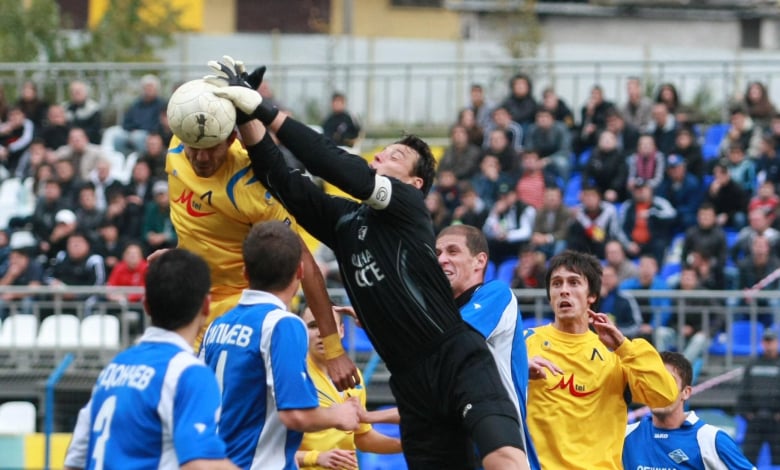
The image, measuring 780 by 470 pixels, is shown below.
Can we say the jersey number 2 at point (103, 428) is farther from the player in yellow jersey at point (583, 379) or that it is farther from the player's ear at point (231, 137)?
the player in yellow jersey at point (583, 379)

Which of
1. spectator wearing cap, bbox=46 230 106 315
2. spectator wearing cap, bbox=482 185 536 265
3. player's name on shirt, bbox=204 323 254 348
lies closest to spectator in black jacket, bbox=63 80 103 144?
spectator wearing cap, bbox=46 230 106 315

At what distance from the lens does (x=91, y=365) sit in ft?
49.7

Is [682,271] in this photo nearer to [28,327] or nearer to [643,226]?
[643,226]

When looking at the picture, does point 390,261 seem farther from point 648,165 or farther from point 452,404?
point 648,165

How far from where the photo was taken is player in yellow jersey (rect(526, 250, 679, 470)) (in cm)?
782

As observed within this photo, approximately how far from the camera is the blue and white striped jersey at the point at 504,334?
725cm

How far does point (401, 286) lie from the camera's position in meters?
6.92

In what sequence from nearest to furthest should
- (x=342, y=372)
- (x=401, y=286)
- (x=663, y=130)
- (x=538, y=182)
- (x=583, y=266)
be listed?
(x=401, y=286)
(x=342, y=372)
(x=583, y=266)
(x=538, y=182)
(x=663, y=130)

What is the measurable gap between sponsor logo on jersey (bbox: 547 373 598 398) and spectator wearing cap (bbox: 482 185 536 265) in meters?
8.25

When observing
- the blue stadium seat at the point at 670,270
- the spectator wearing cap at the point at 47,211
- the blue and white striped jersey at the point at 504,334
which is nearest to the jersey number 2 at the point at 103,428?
the blue and white striped jersey at the point at 504,334

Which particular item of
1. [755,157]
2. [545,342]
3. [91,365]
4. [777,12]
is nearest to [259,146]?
[545,342]

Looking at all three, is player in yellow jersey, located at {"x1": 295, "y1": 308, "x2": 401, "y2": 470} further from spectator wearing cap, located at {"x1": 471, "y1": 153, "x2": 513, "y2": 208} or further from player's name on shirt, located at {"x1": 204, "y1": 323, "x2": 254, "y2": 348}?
spectator wearing cap, located at {"x1": 471, "y1": 153, "x2": 513, "y2": 208}

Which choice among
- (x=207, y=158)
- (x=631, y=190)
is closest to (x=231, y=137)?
(x=207, y=158)

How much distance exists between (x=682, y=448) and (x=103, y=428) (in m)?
4.25
